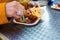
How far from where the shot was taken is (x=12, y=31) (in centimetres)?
76

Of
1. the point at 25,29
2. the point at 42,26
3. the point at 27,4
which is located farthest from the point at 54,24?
the point at 27,4

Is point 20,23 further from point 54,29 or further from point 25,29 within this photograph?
point 54,29

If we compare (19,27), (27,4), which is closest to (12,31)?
(19,27)

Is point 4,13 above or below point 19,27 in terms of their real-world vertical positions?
above

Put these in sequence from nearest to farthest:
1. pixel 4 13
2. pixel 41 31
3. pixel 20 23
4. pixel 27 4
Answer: pixel 4 13 → pixel 41 31 → pixel 20 23 → pixel 27 4

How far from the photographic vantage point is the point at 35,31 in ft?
2.47

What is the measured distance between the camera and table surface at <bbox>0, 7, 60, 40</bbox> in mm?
683

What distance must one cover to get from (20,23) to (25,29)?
0.09 meters

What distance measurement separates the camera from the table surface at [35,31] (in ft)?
2.24

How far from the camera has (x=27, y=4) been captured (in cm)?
110

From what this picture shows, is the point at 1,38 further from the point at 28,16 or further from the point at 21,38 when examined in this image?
the point at 28,16

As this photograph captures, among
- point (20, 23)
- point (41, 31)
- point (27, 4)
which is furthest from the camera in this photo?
point (27, 4)

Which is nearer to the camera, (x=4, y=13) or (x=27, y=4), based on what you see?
(x=4, y=13)

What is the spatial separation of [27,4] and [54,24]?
0.33 meters
